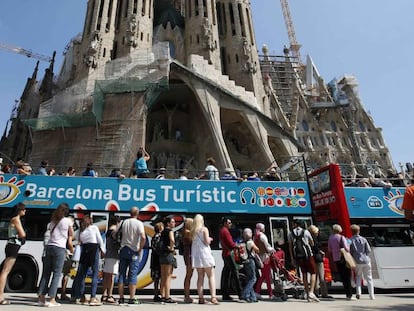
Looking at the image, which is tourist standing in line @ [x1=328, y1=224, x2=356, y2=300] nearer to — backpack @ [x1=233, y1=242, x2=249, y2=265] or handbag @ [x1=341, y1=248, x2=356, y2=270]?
handbag @ [x1=341, y1=248, x2=356, y2=270]

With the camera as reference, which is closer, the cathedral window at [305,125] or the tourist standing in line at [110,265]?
the tourist standing in line at [110,265]

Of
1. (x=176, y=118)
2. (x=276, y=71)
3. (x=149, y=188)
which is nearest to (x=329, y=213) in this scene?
(x=149, y=188)

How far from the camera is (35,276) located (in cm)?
796

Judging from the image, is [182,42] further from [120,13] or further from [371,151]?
[371,151]

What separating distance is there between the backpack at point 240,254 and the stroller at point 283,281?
5.14ft

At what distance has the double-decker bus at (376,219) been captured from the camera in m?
8.97

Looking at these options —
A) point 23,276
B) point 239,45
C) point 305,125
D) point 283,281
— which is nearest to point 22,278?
point 23,276

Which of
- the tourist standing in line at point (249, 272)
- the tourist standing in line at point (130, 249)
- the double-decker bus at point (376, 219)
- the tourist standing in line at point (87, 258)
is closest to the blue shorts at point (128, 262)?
the tourist standing in line at point (130, 249)

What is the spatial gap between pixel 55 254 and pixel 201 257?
2505 mm

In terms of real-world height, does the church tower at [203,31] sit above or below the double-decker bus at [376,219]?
above

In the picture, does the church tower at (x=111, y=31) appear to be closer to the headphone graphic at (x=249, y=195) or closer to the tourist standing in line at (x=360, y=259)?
the headphone graphic at (x=249, y=195)

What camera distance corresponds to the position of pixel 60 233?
496 cm

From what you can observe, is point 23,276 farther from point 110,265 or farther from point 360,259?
point 360,259

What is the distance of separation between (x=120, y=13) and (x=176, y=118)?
1358 cm
